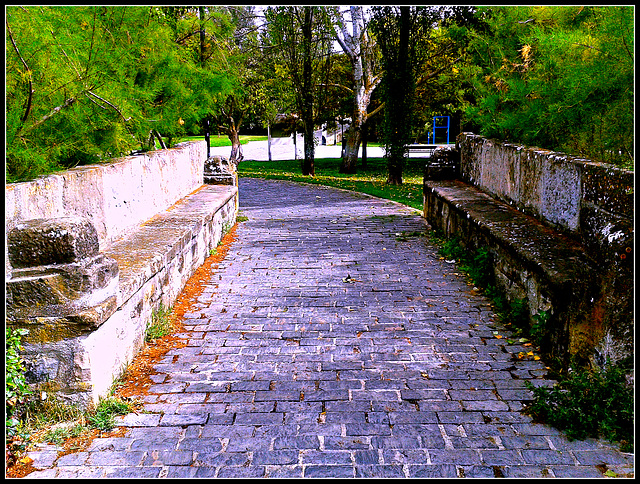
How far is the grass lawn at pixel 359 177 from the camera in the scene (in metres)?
15.9

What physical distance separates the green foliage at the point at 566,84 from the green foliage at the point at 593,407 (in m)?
2.21

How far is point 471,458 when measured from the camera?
337 centimetres

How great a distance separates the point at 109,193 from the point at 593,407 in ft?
14.4

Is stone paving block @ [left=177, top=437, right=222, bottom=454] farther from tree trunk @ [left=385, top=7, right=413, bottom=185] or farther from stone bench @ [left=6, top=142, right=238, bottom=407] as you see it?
tree trunk @ [left=385, top=7, right=413, bottom=185]

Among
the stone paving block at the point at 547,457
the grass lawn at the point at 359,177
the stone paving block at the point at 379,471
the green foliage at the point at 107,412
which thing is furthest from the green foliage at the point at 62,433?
the grass lawn at the point at 359,177

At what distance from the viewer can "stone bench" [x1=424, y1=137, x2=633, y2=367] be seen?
379 cm

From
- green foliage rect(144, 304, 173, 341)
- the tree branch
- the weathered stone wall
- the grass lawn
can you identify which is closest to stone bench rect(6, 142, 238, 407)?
the weathered stone wall

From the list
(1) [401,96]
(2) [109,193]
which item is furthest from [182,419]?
(1) [401,96]

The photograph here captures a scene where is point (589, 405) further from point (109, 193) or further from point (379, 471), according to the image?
point (109, 193)

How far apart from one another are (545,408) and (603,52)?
3.69 meters

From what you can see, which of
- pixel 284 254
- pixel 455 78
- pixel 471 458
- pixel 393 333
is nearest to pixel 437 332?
pixel 393 333

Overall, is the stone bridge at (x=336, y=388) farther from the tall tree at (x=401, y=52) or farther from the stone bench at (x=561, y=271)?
the tall tree at (x=401, y=52)

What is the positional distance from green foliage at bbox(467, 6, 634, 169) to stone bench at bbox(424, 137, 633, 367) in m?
0.71

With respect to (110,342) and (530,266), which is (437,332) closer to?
(530,266)
